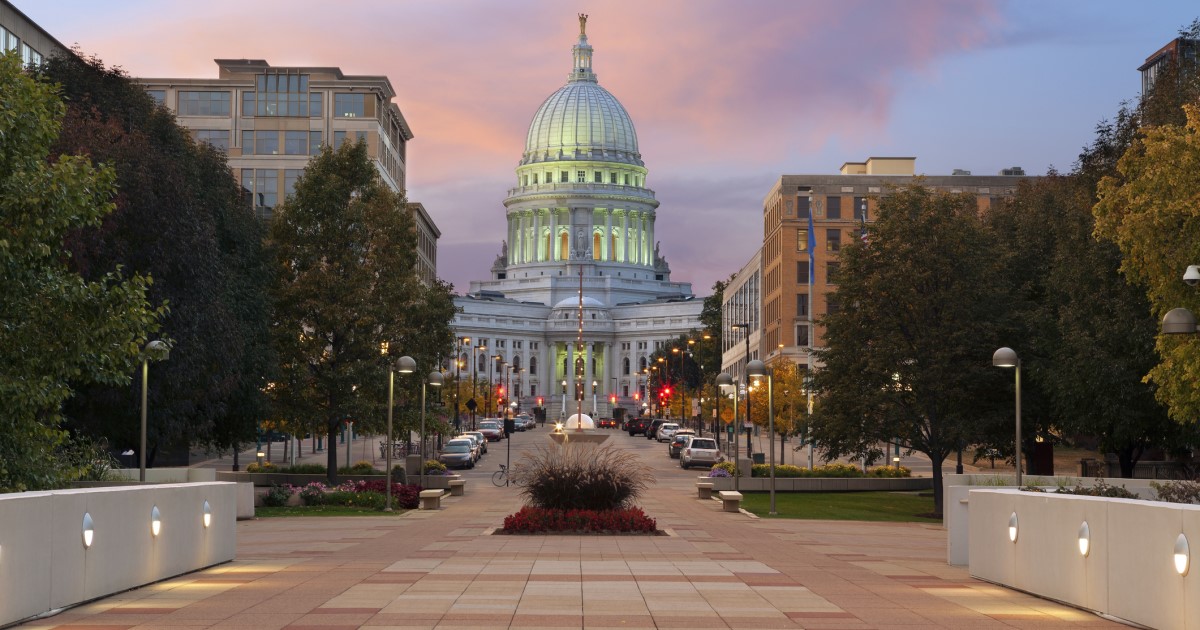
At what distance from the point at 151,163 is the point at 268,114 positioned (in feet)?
271

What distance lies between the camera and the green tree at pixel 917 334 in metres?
47.3

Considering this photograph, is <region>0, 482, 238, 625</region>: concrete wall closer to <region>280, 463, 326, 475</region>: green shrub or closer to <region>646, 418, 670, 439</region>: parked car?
A: <region>280, 463, 326, 475</region>: green shrub

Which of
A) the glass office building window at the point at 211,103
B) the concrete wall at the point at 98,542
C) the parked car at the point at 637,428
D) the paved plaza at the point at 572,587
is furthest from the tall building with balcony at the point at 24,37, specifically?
the parked car at the point at 637,428

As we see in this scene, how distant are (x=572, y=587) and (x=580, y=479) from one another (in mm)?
13297

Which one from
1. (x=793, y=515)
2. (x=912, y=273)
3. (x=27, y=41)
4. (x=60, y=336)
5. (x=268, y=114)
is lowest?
(x=793, y=515)

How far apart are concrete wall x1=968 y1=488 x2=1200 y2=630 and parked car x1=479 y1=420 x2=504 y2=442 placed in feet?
294

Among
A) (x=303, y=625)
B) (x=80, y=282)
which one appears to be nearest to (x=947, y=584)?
(x=303, y=625)

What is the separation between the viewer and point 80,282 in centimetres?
2347

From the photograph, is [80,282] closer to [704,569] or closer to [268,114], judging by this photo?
[704,569]

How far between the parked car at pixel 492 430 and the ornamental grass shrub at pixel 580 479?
76796 mm

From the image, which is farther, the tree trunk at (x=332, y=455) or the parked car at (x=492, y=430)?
the parked car at (x=492, y=430)

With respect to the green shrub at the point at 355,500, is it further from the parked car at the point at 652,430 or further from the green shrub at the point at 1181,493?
the parked car at the point at 652,430

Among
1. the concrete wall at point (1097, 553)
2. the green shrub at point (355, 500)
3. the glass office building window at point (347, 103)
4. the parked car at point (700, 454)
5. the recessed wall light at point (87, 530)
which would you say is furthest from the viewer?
the glass office building window at point (347, 103)

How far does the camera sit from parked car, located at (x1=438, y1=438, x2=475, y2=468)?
7356 cm
